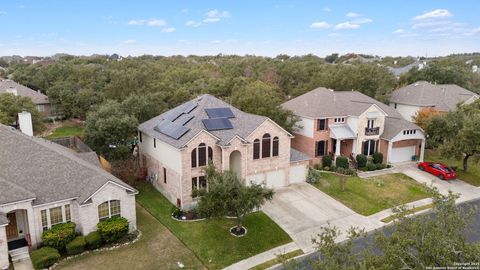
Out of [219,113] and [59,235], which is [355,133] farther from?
[59,235]

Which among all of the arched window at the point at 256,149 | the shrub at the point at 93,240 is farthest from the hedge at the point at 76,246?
the arched window at the point at 256,149

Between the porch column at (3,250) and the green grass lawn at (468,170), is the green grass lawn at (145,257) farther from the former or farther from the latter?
the green grass lawn at (468,170)

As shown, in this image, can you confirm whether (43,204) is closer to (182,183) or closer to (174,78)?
(182,183)

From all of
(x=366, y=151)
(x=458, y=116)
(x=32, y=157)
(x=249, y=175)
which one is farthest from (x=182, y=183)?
(x=458, y=116)

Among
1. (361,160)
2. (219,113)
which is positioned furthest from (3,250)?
(361,160)

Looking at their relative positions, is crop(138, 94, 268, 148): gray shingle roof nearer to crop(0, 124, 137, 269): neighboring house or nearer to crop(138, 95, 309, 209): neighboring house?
crop(138, 95, 309, 209): neighboring house

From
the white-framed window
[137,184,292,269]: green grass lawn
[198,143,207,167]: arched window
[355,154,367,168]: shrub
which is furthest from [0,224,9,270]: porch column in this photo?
the white-framed window
